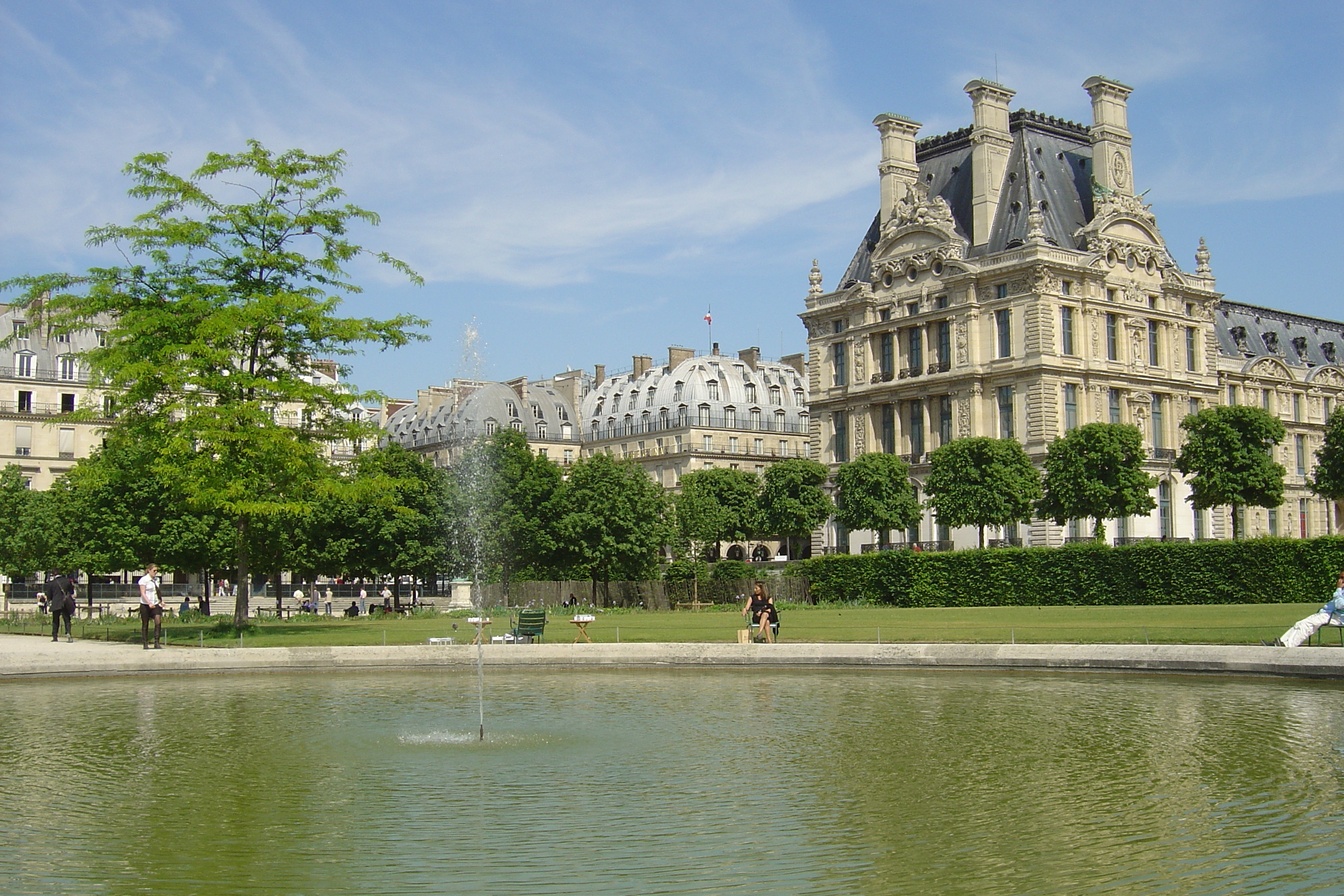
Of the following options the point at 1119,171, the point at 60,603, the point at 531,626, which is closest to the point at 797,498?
the point at 1119,171

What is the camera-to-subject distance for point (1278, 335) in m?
108

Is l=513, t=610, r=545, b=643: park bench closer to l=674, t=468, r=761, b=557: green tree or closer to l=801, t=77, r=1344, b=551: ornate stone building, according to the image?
l=801, t=77, r=1344, b=551: ornate stone building

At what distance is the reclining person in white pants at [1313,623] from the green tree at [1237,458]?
43.7 m

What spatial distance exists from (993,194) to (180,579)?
63.5 meters

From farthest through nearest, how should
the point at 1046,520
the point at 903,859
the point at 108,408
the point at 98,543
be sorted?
the point at 1046,520
the point at 98,543
the point at 108,408
the point at 903,859

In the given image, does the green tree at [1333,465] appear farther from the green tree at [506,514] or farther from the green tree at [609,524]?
the green tree at [506,514]

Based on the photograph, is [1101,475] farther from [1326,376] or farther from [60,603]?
[60,603]

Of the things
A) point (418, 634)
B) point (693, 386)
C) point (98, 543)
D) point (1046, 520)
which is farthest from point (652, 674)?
point (693, 386)

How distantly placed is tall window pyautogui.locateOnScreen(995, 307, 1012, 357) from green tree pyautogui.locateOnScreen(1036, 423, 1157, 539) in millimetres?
13435

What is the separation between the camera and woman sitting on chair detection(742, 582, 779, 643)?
3244cm

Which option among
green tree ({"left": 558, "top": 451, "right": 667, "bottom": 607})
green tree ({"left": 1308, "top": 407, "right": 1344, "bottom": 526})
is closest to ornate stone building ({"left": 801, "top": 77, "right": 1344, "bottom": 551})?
green tree ({"left": 1308, "top": 407, "right": 1344, "bottom": 526})

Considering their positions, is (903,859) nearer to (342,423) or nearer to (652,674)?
(652,674)

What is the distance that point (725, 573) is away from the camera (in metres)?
71.3

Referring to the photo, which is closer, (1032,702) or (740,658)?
(1032,702)
